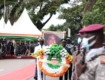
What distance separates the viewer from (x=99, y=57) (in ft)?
8.93

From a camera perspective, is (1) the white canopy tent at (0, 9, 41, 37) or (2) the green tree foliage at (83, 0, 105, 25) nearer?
A: (2) the green tree foliage at (83, 0, 105, 25)

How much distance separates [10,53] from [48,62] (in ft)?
76.2

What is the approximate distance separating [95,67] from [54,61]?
634 cm

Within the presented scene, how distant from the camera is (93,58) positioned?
278cm

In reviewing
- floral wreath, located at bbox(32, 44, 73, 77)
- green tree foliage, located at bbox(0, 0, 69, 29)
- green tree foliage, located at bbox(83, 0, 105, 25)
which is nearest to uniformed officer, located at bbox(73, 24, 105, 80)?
floral wreath, located at bbox(32, 44, 73, 77)

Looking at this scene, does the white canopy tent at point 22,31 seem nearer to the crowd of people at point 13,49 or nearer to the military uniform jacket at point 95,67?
the crowd of people at point 13,49

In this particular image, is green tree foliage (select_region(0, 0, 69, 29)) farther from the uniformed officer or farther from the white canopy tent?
the uniformed officer

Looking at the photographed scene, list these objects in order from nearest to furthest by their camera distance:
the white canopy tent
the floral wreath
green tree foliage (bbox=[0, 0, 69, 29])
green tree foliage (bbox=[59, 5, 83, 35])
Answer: the floral wreath
the white canopy tent
green tree foliage (bbox=[59, 5, 83, 35])
green tree foliage (bbox=[0, 0, 69, 29])

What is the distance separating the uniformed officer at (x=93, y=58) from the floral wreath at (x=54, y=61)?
5.85 meters

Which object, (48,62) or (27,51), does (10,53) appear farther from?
(48,62)

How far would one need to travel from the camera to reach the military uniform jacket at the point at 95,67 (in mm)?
2607

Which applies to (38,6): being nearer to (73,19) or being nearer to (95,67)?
(73,19)

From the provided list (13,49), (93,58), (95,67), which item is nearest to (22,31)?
(13,49)

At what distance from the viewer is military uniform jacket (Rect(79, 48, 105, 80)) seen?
2.61 metres
